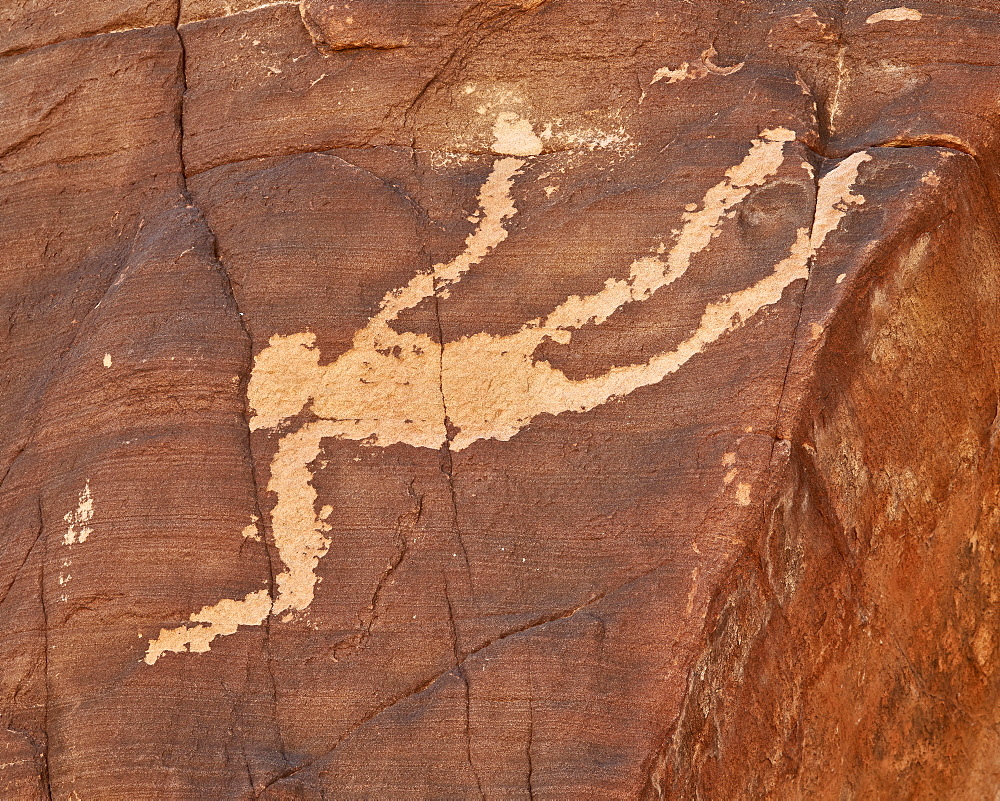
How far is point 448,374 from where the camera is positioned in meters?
2.41

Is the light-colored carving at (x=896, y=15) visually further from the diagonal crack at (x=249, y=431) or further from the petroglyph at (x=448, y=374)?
the diagonal crack at (x=249, y=431)

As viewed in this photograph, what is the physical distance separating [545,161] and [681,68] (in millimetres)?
452

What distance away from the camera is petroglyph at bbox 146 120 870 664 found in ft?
7.57

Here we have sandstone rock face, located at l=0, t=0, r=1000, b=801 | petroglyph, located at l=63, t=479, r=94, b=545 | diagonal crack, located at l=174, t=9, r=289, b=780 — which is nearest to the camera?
sandstone rock face, located at l=0, t=0, r=1000, b=801

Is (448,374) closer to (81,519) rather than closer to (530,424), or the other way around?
(530,424)

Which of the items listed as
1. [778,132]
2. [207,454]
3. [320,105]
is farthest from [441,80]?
[207,454]

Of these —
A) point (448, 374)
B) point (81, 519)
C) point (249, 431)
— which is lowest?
point (81, 519)

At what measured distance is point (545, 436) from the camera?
2320 millimetres

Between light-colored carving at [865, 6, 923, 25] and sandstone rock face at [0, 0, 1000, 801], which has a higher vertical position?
light-colored carving at [865, 6, 923, 25]

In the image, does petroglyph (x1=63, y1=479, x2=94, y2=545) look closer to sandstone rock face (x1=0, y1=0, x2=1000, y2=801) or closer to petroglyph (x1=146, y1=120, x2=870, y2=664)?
sandstone rock face (x1=0, y1=0, x2=1000, y2=801)

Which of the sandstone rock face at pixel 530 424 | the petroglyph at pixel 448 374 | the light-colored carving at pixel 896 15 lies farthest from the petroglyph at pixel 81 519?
the light-colored carving at pixel 896 15

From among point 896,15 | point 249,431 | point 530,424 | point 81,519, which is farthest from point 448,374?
point 896,15

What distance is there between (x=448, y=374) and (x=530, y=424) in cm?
25

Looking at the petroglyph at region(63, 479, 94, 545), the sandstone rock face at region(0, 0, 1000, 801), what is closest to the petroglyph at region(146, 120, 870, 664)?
the sandstone rock face at region(0, 0, 1000, 801)
